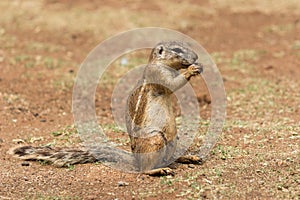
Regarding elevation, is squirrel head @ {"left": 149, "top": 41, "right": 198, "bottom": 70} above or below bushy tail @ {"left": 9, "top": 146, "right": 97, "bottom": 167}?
above

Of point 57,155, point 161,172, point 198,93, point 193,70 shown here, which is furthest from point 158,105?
point 198,93

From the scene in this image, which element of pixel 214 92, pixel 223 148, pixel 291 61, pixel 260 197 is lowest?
pixel 260 197

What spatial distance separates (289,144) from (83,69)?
485 cm

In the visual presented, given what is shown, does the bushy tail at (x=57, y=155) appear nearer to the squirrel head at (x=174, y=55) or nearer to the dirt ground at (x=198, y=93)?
the dirt ground at (x=198, y=93)

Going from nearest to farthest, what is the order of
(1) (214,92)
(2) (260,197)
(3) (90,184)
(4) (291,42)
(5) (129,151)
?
(2) (260,197)
(3) (90,184)
(5) (129,151)
(1) (214,92)
(4) (291,42)

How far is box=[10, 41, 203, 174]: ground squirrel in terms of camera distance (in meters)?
4.81

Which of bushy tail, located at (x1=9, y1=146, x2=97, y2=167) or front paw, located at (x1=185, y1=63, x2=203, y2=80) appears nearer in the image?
front paw, located at (x1=185, y1=63, x2=203, y2=80)

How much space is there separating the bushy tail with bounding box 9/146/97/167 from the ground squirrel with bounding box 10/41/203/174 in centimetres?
59

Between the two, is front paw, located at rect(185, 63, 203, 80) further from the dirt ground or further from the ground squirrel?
the dirt ground

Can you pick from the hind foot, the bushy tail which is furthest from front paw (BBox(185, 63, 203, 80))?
the bushy tail

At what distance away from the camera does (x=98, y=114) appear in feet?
24.9

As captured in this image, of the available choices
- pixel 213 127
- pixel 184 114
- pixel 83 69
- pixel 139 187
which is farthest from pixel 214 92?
pixel 139 187

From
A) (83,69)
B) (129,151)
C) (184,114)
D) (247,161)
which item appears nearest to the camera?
(247,161)

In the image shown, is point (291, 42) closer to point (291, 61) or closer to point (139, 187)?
point (291, 61)
